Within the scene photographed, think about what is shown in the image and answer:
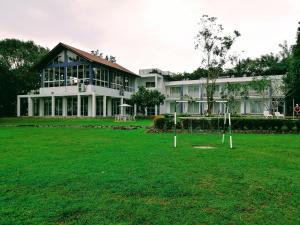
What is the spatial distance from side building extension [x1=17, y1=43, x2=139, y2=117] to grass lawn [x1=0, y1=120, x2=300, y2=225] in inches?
1106

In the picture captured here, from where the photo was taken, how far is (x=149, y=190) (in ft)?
15.0

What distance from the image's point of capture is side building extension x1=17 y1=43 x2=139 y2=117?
35.7 metres

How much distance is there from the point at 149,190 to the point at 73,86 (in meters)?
33.3

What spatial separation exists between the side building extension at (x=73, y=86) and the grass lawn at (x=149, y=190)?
92.1ft

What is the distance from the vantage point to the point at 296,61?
1147 inches

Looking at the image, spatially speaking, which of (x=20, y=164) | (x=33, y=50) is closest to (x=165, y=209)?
(x=20, y=164)

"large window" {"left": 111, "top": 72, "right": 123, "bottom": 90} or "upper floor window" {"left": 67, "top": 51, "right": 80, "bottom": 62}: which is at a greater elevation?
"upper floor window" {"left": 67, "top": 51, "right": 80, "bottom": 62}

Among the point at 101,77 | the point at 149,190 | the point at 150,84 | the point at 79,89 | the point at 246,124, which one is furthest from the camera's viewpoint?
the point at 150,84

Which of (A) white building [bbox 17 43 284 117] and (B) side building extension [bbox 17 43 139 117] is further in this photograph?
(A) white building [bbox 17 43 284 117]

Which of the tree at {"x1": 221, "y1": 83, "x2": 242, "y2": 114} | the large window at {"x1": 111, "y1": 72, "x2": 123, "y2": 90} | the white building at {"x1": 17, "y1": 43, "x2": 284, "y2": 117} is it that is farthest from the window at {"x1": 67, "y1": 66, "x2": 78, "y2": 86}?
the tree at {"x1": 221, "y1": 83, "x2": 242, "y2": 114}

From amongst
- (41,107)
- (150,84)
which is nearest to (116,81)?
(150,84)

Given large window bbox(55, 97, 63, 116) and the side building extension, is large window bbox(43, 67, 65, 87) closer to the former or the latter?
the side building extension

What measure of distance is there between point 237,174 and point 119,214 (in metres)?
2.88

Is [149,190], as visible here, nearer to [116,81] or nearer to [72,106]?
→ [72,106]
